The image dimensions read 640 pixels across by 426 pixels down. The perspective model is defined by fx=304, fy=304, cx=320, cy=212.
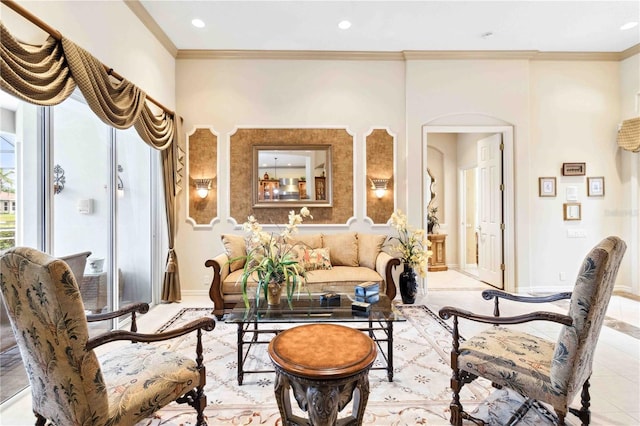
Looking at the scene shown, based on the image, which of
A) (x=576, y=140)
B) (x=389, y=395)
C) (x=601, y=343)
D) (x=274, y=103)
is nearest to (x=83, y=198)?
(x=274, y=103)

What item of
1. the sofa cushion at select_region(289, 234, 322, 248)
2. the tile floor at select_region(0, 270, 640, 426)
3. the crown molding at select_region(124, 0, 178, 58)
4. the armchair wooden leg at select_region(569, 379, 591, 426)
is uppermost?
the crown molding at select_region(124, 0, 178, 58)

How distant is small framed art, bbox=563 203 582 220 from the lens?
458 cm

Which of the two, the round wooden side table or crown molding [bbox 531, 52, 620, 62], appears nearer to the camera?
the round wooden side table

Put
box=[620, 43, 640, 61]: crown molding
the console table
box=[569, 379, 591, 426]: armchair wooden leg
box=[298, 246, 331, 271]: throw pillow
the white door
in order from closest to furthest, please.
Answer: box=[569, 379, 591, 426]: armchair wooden leg, box=[298, 246, 331, 271]: throw pillow, box=[620, 43, 640, 61]: crown molding, the white door, the console table

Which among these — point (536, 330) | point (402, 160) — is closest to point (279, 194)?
point (402, 160)

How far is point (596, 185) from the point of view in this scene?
4562 mm

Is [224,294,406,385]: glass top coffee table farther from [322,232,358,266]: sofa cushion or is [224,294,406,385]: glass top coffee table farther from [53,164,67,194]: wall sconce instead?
[53,164,67,194]: wall sconce

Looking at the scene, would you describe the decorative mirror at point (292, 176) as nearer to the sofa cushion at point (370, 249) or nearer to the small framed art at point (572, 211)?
the sofa cushion at point (370, 249)

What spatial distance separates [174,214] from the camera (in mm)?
4219

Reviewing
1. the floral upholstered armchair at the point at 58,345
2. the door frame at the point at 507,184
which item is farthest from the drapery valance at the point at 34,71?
the door frame at the point at 507,184

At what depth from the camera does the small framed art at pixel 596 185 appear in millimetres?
4559

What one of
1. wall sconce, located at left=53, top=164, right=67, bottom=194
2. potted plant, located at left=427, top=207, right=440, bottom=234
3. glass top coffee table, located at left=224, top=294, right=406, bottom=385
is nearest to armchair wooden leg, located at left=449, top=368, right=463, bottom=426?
glass top coffee table, located at left=224, top=294, right=406, bottom=385

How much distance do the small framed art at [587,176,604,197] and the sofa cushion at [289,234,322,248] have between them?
4.14m

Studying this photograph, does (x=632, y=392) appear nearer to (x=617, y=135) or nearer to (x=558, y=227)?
(x=558, y=227)
